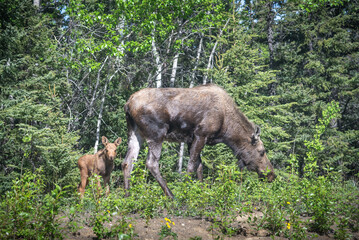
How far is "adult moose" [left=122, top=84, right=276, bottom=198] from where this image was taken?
280 inches

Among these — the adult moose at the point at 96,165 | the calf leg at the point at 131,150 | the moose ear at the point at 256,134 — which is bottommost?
the adult moose at the point at 96,165

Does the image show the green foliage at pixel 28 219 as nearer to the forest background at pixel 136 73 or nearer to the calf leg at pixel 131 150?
the forest background at pixel 136 73

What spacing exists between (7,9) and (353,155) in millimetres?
18035

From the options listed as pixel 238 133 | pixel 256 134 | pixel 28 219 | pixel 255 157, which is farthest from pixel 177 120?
pixel 28 219

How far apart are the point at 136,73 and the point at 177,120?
27.6 feet

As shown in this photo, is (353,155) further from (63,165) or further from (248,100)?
(63,165)

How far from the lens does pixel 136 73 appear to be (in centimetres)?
1517

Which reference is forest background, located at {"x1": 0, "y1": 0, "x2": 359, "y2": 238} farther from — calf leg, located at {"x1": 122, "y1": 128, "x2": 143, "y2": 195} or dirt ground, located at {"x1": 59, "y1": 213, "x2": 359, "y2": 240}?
calf leg, located at {"x1": 122, "y1": 128, "x2": 143, "y2": 195}

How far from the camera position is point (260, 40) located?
2277 cm

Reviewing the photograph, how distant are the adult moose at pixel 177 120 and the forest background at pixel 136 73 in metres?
1.87

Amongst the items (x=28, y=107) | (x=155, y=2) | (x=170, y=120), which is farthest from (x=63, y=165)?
(x=155, y=2)

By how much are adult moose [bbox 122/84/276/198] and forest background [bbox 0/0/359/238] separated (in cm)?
187

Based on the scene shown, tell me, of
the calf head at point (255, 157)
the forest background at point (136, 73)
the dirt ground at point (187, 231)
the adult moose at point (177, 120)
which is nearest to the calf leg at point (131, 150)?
the adult moose at point (177, 120)

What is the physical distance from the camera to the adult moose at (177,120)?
23.4 feet
